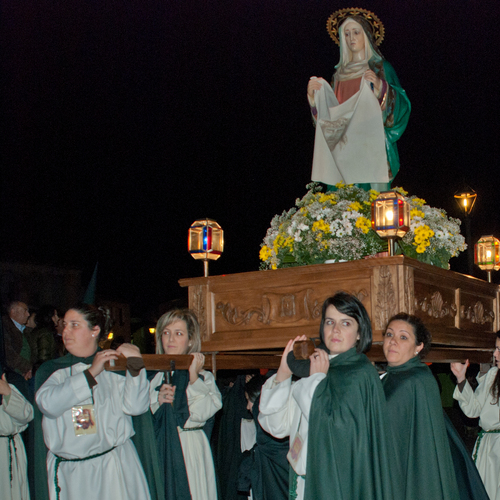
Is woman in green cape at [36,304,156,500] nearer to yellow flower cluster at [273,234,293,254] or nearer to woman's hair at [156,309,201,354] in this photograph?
woman's hair at [156,309,201,354]

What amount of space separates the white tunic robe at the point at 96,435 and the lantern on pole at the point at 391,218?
1921 millimetres

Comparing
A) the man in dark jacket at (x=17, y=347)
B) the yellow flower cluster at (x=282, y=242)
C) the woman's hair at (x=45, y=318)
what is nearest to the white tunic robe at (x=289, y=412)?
the yellow flower cluster at (x=282, y=242)

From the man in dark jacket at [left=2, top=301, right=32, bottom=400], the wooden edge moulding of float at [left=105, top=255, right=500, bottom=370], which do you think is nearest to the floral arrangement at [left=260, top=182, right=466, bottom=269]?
the wooden edge moulding of float at [left=105, top=255, right=500, bottom=370]

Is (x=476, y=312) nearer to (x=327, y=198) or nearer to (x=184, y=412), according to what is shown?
(x=327, y=198)

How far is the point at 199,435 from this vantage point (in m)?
5.55

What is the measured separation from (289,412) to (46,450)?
1649 millimetres

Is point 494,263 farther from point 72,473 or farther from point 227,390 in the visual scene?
point 72,473

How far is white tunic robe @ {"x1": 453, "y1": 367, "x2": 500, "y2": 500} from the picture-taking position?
257 inches

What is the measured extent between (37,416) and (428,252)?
3113mm

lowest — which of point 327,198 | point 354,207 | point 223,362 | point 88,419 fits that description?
point 88,419

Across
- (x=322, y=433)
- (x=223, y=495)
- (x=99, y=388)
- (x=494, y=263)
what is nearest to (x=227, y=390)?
(x=223, y=495)

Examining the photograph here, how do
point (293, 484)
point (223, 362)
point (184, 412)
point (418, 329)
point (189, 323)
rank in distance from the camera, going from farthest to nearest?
point (223, 362)
point (189, 323)
point (184, 412)
point (418, 329)
point (293, 484)

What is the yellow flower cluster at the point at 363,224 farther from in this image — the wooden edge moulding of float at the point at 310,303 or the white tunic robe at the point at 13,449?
the white tunic robe at the point at 13,449

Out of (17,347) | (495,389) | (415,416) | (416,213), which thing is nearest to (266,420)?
(415,416)
